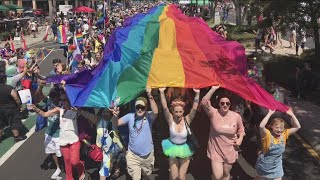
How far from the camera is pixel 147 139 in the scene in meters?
6.03

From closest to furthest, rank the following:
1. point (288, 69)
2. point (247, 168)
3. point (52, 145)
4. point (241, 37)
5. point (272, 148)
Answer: point (272, 148), point (52, 145), point (247, 168), point (288, 69), point (241, 37)

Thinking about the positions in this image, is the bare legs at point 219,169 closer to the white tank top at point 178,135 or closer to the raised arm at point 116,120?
the white tank top at point 178,135

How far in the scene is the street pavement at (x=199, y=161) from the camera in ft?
23.7

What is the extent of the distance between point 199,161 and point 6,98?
14.3 feet

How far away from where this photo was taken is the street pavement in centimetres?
722

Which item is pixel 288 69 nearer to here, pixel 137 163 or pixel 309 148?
pixel 309 148

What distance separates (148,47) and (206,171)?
290cm

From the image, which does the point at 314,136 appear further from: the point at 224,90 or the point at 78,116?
the point at 78,116

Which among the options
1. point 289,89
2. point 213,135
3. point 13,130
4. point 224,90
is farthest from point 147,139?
point 289,89

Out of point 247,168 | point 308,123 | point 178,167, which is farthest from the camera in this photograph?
point 308,123

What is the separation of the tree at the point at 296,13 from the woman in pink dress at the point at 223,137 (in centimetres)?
821

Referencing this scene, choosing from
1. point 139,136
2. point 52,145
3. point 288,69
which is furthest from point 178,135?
point 288,69

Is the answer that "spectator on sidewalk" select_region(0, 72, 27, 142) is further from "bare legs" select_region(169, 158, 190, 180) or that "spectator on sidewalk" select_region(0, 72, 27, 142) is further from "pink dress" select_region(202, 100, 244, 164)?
"pink dress" select_region(202, 100, 244, 164)

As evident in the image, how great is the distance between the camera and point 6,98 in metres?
8.67
